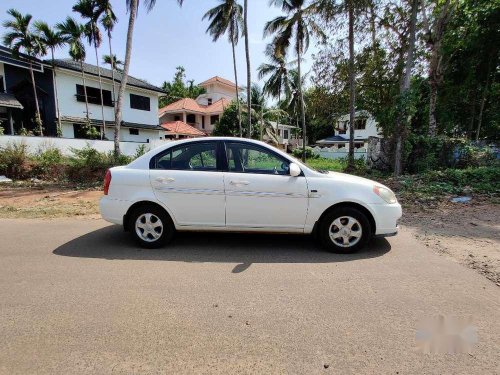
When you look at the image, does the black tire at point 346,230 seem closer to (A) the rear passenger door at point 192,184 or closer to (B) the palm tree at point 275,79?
(A) the rear passenger door at point 192,184

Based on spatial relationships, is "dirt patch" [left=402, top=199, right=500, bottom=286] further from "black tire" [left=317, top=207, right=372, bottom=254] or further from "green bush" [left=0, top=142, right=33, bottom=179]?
"green bush" [left=0, top=142, right=33, bottom=179]

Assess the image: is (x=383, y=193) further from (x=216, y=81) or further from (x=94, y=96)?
(x=216, y=81)

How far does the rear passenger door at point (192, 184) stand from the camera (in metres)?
4.52

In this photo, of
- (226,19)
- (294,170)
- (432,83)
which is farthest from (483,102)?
(294,170)

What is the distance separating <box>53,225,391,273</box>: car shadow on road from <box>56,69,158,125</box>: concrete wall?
Answer: 70.4ft

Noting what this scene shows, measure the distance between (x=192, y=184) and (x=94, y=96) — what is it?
24.4 meters

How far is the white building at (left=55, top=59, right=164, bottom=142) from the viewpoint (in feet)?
74.4

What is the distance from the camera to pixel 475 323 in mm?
2824

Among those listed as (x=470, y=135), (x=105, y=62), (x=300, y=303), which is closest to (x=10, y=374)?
(x=300, y=303)

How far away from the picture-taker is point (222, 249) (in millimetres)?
4711

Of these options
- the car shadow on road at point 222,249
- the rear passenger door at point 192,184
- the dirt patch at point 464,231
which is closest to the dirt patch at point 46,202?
the car shadow on road at point 222,249

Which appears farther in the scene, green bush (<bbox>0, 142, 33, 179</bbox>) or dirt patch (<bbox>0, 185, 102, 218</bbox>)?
green bush (<bbox>0, 142, 33, 179</bbox>)

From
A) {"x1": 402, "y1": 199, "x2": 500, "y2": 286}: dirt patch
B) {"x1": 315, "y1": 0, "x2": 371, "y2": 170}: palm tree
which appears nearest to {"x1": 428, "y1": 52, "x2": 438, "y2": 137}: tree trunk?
{"x1": 315, "y1": 0, "x2": 371, "y2": 170}: palm tree

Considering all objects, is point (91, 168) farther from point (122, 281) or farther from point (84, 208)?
point (122, 281)
